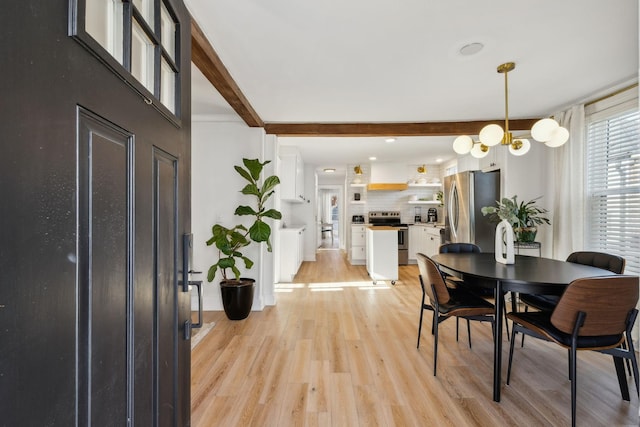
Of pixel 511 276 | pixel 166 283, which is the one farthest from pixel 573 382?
pixel 166 283

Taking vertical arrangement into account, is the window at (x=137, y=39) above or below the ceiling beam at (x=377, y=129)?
below

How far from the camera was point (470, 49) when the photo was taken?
6.95ft

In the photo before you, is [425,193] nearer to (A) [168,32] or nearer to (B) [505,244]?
(B) [505,244]

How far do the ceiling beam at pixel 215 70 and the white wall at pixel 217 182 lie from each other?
51cm

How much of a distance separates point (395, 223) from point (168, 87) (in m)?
6.26

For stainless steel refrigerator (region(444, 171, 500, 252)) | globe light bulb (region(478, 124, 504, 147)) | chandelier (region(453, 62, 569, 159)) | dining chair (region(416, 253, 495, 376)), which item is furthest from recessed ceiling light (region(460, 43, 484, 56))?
stainless steel refrigerator (region(444, 171, 500, 252))

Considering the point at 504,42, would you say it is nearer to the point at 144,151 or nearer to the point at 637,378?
the point at 637,378

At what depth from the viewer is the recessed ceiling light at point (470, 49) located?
207cm

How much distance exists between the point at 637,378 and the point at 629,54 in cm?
224

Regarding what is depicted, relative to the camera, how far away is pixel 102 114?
2.17 feet

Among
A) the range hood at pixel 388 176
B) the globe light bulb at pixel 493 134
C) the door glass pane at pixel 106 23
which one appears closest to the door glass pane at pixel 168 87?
the door glass pane at pixel 106 23

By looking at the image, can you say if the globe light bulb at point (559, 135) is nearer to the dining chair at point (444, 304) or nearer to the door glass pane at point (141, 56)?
the dining chair at point (444, 304)

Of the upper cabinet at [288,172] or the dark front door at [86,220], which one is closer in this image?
the dark front door at [86,220]

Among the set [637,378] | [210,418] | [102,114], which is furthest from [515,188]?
[102,114]
